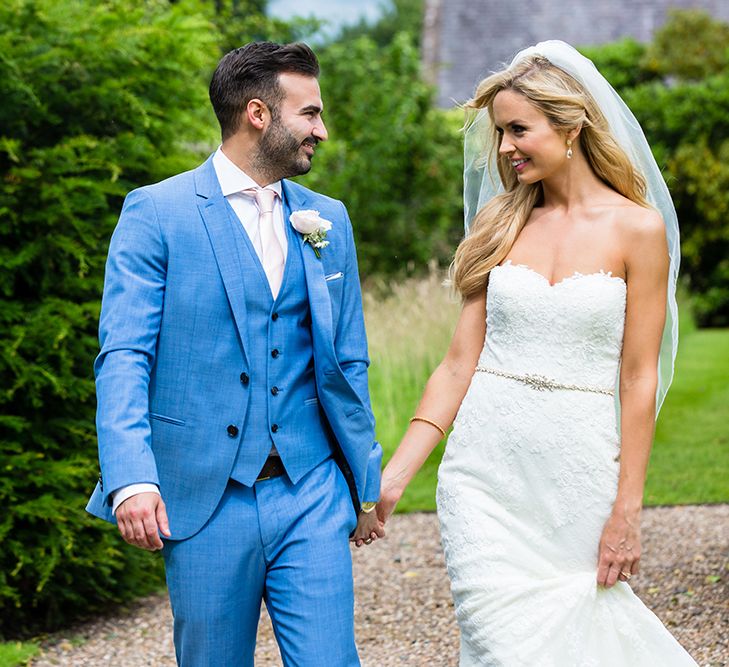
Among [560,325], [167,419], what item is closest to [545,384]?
[560,325]

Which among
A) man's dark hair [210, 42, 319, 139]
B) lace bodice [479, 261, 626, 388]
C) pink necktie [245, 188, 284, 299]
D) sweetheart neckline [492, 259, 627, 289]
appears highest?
man's dark hair [210, 42, 319, 139]

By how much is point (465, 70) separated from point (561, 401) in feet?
86.7

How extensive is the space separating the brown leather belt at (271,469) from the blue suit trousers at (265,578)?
0.05 feet

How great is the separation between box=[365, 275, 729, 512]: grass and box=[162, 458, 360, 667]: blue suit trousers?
5181 mm

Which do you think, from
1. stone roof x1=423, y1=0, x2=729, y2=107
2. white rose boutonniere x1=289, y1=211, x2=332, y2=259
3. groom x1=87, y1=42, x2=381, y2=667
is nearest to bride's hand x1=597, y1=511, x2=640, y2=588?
groom x1=87, y1=42, x2=381, y2=667

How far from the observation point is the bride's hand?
11.1ft

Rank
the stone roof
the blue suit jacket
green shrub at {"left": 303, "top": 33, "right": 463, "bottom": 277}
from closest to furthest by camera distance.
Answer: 1. the blue suit jacket
2. green shrub at {"left": 303, "top": 33, "right": 463, "bottom": 277}
3. the stone roof

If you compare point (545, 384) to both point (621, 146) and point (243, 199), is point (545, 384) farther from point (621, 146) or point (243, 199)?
point (243, 199)

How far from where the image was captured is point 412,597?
6.17 metres

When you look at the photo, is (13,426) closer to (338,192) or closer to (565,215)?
(565,215)

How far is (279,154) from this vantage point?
331 centimetres

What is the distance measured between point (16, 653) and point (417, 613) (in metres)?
1.92

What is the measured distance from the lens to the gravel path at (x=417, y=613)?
5.29 m

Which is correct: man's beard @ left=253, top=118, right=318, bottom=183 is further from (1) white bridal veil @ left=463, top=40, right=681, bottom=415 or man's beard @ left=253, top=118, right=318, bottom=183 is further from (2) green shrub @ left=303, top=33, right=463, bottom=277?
(2) green shrub @ left=303, top=33, right=463, bottom=277
